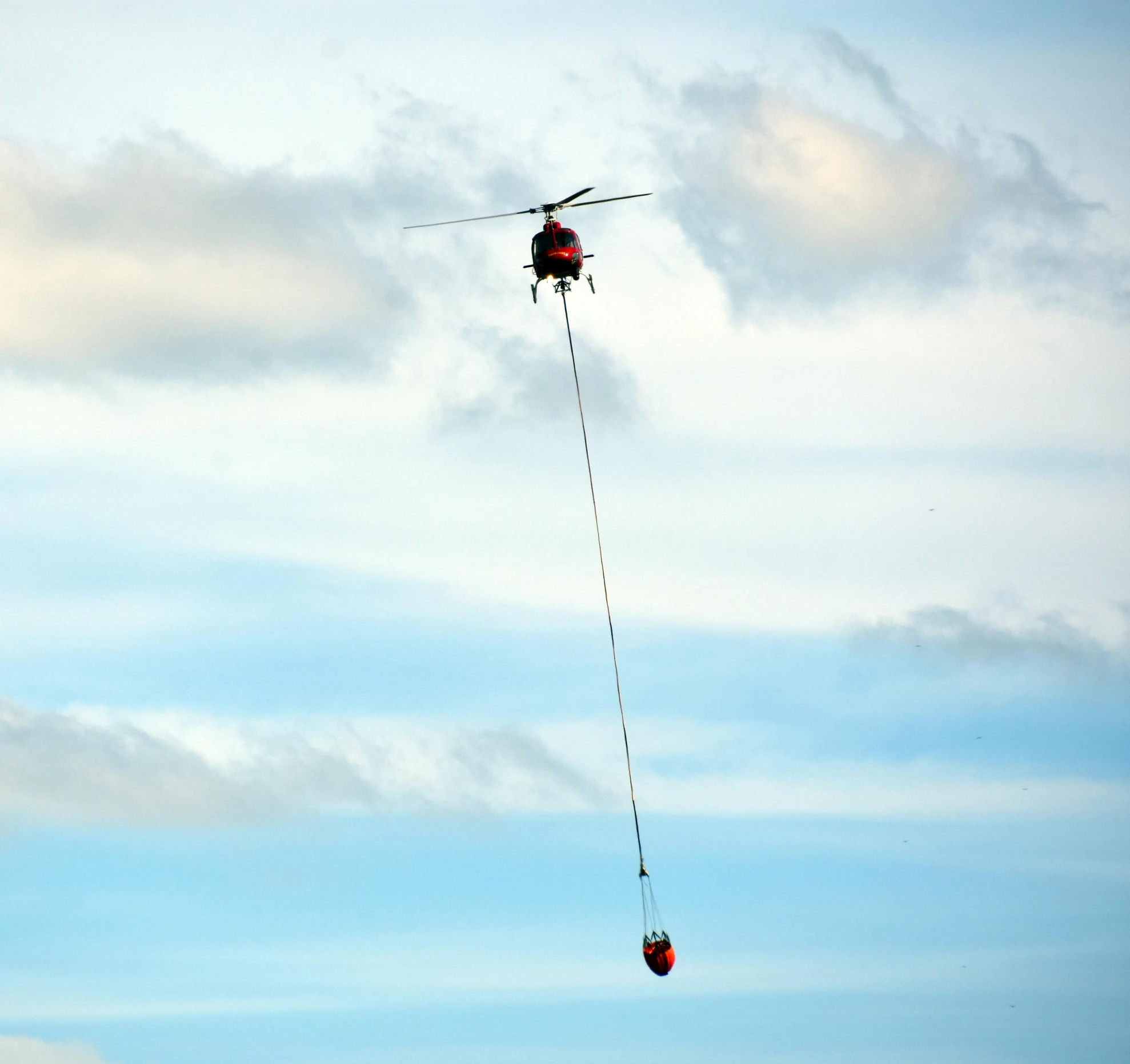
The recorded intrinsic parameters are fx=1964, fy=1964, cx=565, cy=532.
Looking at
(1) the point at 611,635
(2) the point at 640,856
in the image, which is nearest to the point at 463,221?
(1) the point at 611,635

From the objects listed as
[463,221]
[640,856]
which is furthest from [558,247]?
[640,856]

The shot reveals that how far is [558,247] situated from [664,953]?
1194 inches

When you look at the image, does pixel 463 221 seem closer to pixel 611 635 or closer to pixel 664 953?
pixel 611 635

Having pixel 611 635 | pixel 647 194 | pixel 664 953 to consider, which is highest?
pixel 647 194

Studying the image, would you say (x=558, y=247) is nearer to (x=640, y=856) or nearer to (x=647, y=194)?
(x=647, y=194)

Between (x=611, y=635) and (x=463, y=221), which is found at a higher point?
(x=463, y=221)

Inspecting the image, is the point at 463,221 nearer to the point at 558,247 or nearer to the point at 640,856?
the point at 558,247

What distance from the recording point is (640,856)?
7619cm

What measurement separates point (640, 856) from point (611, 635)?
30.6 ft

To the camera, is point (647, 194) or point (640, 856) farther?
point (647, 194)

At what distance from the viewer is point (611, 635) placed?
240ft

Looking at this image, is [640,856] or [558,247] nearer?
[640,856]

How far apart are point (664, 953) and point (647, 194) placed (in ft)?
101

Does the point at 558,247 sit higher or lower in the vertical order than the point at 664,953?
higher
